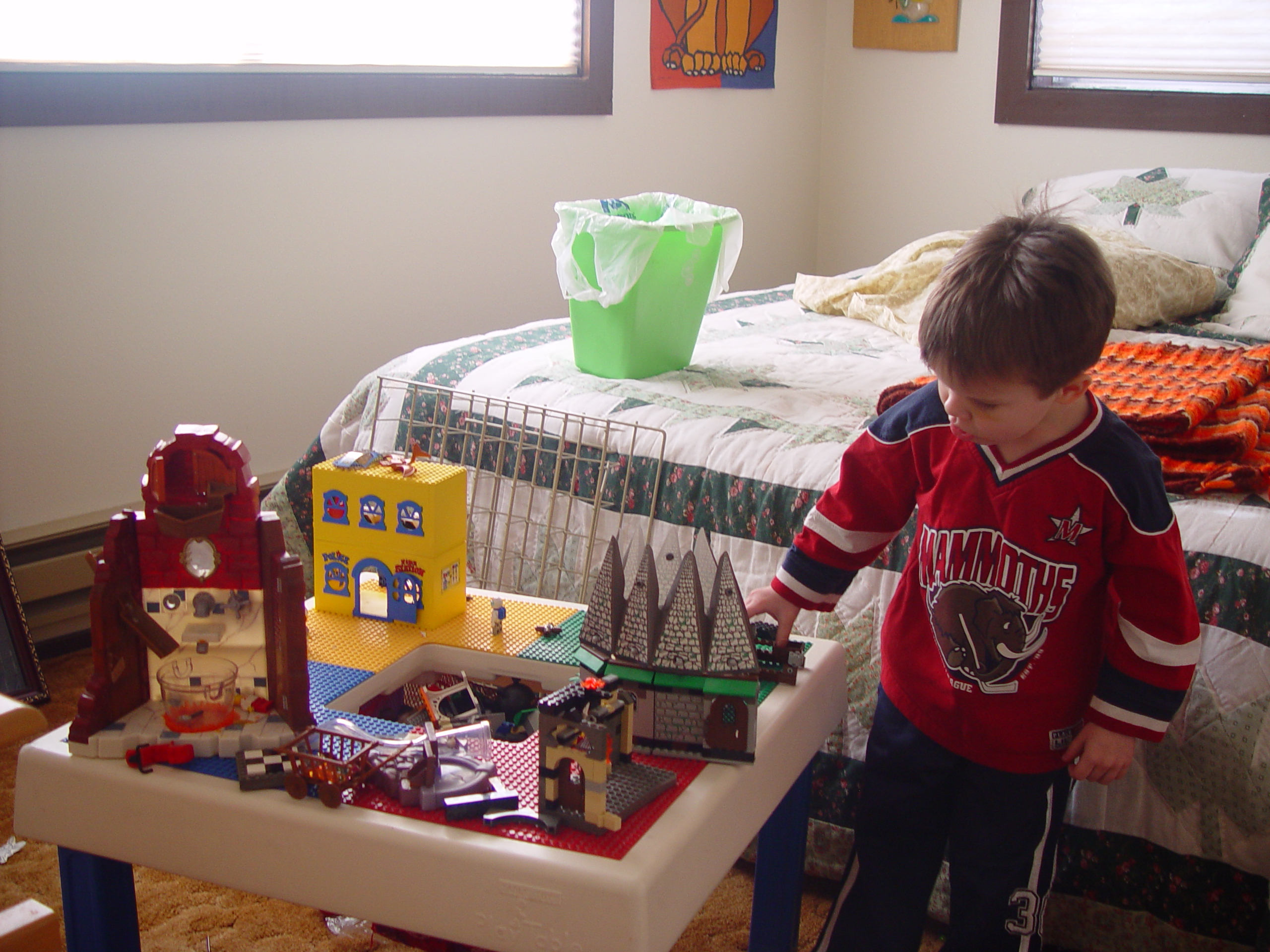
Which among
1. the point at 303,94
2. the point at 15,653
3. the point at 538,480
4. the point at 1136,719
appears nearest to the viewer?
the point at 1136,719

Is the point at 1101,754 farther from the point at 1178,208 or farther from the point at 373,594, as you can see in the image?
the point at 1178,208

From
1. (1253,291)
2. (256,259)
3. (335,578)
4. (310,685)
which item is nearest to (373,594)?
(335,578)

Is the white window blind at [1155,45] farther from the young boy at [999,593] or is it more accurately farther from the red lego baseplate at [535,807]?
the red lego baseplate at [535,807]

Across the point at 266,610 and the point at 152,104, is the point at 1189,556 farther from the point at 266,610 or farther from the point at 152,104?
the point at 152,104

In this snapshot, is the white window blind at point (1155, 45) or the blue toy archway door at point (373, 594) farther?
the white window blind at point (1155, 45)

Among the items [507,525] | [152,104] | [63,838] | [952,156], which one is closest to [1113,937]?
[507,525]

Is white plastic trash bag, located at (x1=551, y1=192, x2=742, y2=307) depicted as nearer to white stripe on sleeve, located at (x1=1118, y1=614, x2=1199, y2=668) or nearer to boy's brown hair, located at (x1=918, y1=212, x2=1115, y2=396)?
boy's brown hair, located at (x1=918, y1=212, x2=1115, y2=396)

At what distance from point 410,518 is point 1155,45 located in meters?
2.86

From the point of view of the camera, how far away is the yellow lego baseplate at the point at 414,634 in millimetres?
1116

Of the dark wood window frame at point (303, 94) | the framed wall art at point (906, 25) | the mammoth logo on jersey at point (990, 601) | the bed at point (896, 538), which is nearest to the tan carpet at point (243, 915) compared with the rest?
the bed at point (896, 538)

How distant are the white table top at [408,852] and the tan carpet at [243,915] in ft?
1.63

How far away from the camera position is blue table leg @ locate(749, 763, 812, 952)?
1108mm

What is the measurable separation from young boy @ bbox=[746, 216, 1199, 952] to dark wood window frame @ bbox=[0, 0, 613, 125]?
1.64 metres

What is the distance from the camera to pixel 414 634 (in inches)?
45.6
